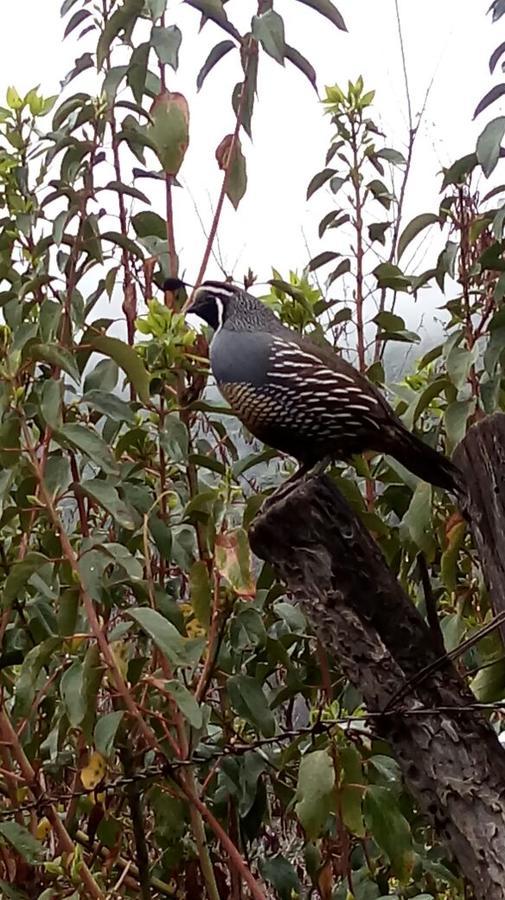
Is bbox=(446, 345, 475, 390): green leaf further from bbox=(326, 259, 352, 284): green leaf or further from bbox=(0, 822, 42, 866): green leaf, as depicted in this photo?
bbox=(0, 822, 42, 866): green leaf

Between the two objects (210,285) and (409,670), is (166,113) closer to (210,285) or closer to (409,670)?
(210,285)

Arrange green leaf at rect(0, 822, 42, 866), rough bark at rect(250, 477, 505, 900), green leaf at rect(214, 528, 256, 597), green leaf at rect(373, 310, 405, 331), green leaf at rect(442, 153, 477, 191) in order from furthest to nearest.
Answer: green leaf at rect(373, 310, 405, 331), green leaf at rect(442, 153, 477, 191), green leaf at rect(0, 822, 42, 866), green leaf at rect(214, 528, 256, 597), rough bark at rect(250, 477, 505, 900)

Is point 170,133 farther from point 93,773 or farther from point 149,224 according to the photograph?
point 93,773

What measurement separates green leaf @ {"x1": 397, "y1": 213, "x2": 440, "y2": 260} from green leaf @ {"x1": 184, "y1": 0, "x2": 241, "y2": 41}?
1.34 feet

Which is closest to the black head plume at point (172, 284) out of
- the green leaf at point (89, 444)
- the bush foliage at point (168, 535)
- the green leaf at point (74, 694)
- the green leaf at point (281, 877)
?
the bush foliage at point (168, 535)

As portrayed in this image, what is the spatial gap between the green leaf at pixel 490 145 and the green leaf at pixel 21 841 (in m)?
1.08

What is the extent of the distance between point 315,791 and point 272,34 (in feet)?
3.22

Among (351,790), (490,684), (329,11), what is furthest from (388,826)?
(329,11)

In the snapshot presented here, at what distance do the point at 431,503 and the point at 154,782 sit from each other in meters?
0.57

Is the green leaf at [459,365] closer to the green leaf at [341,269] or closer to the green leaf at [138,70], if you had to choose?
the green leaf at [341,269]

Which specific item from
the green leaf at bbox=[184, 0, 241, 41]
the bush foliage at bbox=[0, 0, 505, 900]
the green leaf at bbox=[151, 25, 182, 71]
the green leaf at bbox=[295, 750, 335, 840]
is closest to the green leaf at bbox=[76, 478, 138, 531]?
the bush foliage at bbox=[0, 0, 505, 900]

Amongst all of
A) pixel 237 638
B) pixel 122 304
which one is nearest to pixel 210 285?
pixel 122 304

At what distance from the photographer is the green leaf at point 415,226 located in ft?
5.75

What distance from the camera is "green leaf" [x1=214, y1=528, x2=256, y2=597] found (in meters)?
1.29
